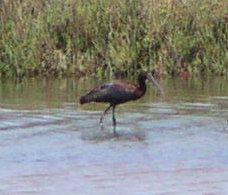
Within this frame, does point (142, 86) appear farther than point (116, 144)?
Yes

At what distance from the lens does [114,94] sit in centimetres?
1394

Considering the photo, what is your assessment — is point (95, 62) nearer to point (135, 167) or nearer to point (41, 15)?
point (41, 15)

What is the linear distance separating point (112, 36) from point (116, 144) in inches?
281

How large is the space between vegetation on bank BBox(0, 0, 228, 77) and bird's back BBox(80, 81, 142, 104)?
4363 millimetres

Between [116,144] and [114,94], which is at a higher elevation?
[114,94]

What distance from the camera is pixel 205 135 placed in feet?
40.4

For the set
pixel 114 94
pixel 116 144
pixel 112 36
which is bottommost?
pixel 116 144

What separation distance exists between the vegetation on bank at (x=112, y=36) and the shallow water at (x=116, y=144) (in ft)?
5.76

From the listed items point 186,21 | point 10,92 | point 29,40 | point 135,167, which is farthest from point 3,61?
point 135,167

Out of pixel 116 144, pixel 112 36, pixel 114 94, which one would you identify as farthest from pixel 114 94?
pixel 112 36

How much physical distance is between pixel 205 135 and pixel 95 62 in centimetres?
663

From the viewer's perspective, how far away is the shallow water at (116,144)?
9.81 m

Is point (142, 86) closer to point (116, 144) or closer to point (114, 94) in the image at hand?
point (114, 94)

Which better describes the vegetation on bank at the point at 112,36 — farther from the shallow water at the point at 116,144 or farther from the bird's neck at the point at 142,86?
the bird's neck at the point at 142,86
